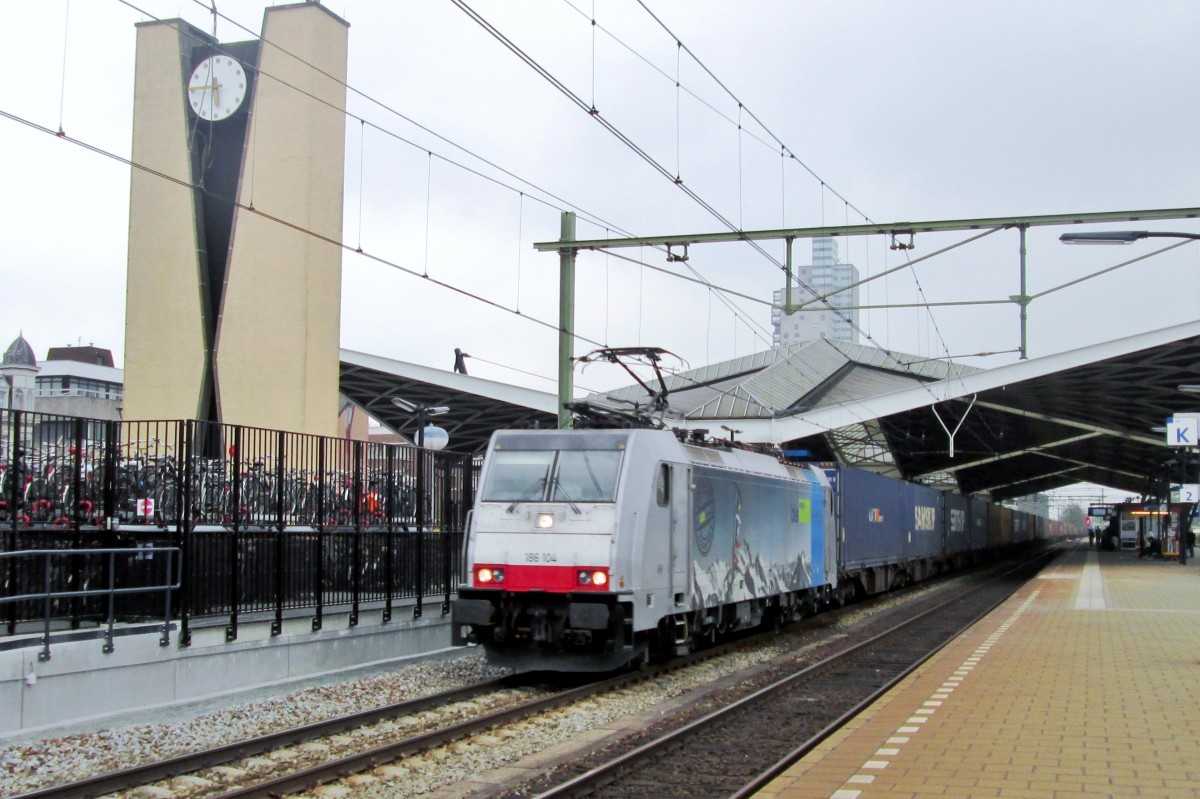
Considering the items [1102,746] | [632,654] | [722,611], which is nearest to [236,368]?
[722,611]

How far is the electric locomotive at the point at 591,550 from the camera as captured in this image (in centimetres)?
1325

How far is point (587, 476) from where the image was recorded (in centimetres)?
1389

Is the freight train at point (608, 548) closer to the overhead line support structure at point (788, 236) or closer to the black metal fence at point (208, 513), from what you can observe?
the black metal fence at point (208, 513)

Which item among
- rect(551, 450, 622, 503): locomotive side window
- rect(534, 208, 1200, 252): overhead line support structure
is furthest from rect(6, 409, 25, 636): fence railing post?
rect(534, 208, 1200, 252): overhead line support structure

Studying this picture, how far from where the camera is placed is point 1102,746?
949cm

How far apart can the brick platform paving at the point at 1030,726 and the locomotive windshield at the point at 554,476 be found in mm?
3883

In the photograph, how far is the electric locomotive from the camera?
43.5 feet

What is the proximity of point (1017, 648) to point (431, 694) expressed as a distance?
28.3ft

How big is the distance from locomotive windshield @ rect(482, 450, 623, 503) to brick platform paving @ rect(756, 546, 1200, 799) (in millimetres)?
3883

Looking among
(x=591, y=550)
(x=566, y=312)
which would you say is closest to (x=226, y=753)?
(x=591, y=550)

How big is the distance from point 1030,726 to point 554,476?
19.5 feet

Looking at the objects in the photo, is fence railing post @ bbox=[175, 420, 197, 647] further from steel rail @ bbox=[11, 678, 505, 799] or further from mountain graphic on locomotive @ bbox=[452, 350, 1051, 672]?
mountain graphic on locomotive @ bbox=[452, 350, 1051, 672]

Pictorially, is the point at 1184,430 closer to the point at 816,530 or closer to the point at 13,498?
the point at 816,530

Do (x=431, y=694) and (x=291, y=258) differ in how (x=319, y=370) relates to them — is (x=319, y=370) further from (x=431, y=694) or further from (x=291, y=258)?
(x=431, y=694)
